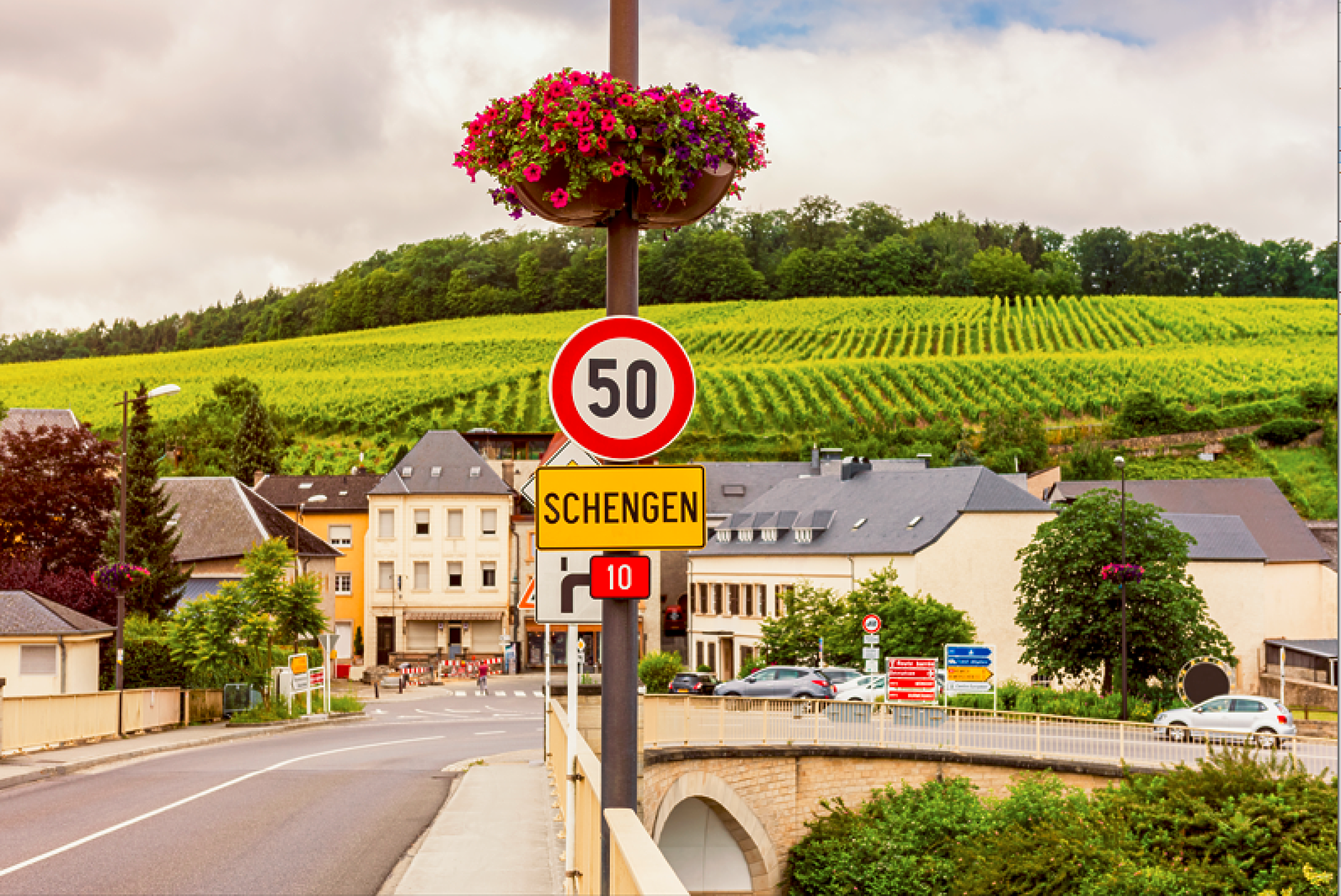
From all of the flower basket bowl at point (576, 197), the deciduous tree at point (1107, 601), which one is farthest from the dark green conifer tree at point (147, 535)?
the flower basket bowl at point (576, 197)

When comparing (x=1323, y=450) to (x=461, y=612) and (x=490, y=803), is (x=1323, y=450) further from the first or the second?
(x=490, y=803)

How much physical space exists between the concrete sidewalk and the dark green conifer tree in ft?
83.8

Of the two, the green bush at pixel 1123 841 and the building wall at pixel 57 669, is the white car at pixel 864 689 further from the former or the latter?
the building wall at pixel 57 669

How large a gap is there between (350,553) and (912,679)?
49.2m

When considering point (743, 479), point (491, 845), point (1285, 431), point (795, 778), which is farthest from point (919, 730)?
point (1285, 431)

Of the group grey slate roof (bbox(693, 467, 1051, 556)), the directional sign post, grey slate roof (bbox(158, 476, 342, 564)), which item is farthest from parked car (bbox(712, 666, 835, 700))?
grey slate roof (bbox(158, 476, 342, 564))

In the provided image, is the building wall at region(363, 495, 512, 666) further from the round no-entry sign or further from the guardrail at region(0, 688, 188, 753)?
the round no-entry sign

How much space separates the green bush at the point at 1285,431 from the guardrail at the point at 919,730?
227 ft

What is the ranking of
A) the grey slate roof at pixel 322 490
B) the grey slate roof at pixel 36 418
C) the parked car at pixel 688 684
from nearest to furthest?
the parked car at pixel 688 684, the grey slate roof at pixel 36 418, the grey slate roof at pixel 322 490

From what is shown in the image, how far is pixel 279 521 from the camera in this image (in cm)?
6116

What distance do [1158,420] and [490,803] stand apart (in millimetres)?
88900

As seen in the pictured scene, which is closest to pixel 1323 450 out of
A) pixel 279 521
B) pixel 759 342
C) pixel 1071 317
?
pixel 1071 317

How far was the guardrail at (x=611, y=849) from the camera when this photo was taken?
15.4ft

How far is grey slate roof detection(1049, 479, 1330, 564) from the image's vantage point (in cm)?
6800
